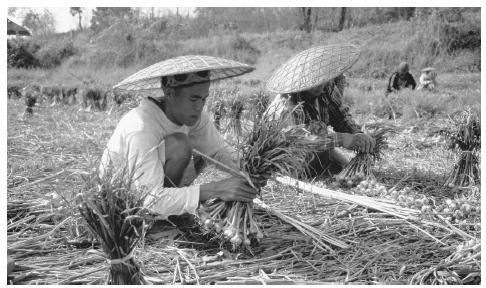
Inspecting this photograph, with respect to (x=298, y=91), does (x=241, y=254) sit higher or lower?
lower

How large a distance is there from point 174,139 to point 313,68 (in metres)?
1.40

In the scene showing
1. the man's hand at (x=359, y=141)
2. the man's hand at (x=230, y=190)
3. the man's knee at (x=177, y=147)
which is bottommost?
the man's hand at (x=359, y=141)

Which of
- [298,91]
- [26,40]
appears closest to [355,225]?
[298,91]

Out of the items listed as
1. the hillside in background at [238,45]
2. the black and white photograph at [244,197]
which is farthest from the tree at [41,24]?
the black and white photograph at [244,197]

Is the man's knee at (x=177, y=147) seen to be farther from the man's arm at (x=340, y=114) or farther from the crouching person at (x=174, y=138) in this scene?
the man's arm at (x=340, y=114)

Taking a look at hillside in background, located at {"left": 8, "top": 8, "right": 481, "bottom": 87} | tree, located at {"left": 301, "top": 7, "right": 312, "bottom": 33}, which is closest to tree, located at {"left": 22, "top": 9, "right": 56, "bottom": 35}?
hillside in background, located at {"left": 8, "top": 8, "right": 481, "bottom": 87}

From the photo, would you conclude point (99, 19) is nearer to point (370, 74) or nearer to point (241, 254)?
point (370, 74)

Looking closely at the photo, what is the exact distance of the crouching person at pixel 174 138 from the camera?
212 cm

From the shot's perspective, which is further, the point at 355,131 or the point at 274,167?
the point at 355,131

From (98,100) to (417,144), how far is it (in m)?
6.48

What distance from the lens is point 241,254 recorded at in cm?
222

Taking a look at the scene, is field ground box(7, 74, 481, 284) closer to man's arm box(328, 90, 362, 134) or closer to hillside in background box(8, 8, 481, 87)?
man's arm box(328, 90, 362, 134)

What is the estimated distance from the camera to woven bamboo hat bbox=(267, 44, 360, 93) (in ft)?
10.8

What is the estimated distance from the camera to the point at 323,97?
12.4ft
